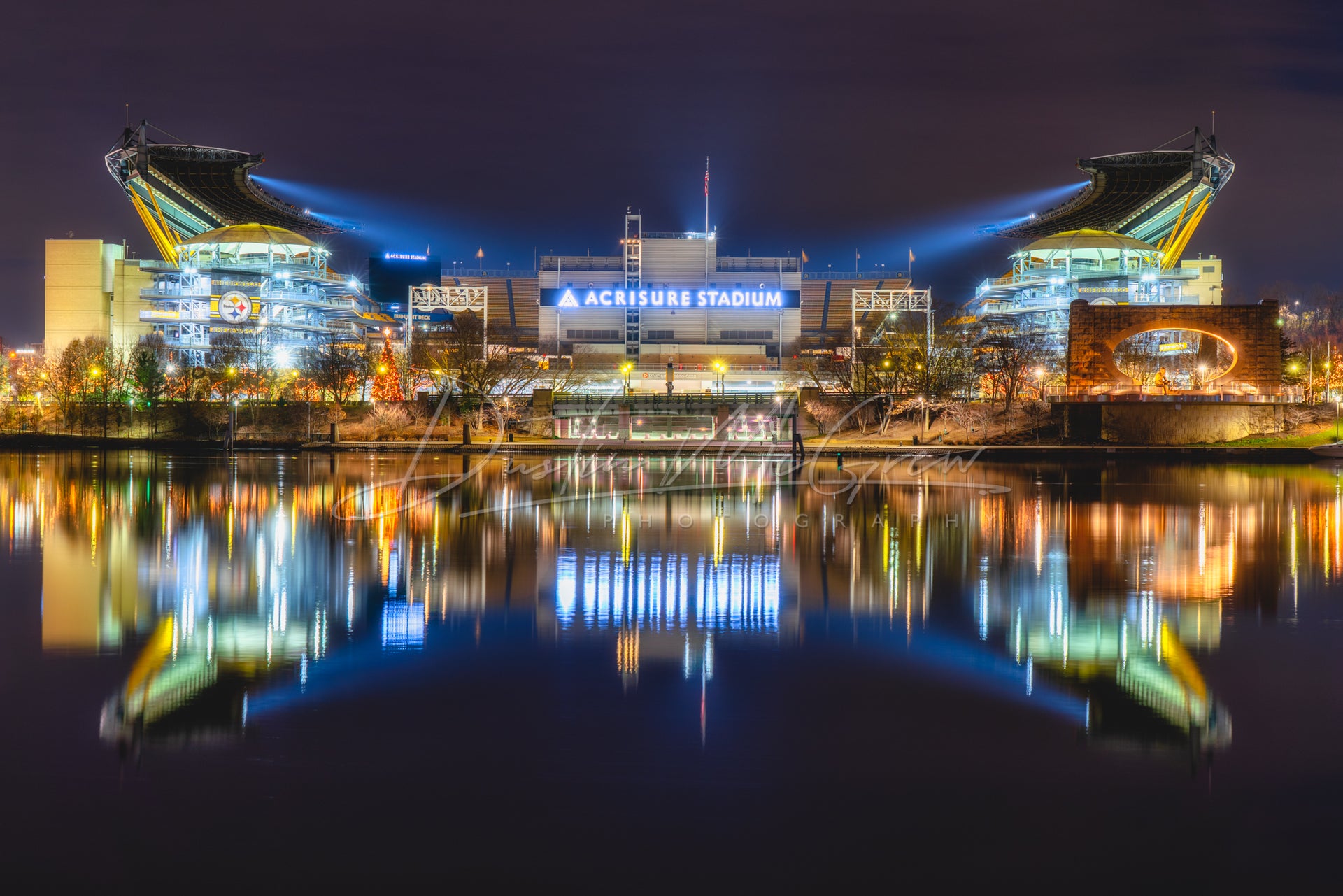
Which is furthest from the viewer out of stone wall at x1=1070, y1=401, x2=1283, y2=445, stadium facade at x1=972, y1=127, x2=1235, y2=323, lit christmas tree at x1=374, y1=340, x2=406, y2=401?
stadium facade at x1=972, y1=127, x2=1235, y2=323

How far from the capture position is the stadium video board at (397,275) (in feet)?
443

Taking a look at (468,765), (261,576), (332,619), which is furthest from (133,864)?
(261,576)

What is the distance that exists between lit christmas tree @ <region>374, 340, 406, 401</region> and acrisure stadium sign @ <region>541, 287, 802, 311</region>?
2948cm

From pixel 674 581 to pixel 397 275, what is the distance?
407 feet

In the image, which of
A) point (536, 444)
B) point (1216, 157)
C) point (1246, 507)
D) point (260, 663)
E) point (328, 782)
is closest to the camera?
point (328, 782)

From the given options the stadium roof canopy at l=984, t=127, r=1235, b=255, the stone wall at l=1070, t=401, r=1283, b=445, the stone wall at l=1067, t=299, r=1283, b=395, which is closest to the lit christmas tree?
the stone wall at l=1067, t=299, r=1283, b=395

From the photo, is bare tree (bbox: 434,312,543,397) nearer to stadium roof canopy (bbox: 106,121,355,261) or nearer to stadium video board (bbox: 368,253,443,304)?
stadium roof canopy (bbox: 106,121,355,261)

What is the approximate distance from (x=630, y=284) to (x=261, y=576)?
9253cm

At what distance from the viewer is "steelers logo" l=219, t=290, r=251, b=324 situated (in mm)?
96750

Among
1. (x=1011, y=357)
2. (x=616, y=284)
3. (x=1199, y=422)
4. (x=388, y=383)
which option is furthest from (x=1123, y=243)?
(x=388, y=383)

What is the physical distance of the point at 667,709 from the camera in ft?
38.4

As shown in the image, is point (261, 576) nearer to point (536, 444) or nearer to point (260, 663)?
point (260, 663)

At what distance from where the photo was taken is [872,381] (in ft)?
261

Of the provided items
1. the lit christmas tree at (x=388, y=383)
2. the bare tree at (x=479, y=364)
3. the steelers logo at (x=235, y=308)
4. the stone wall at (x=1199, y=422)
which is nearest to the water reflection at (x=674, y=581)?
the stone wall at (x=1199, y=422)
